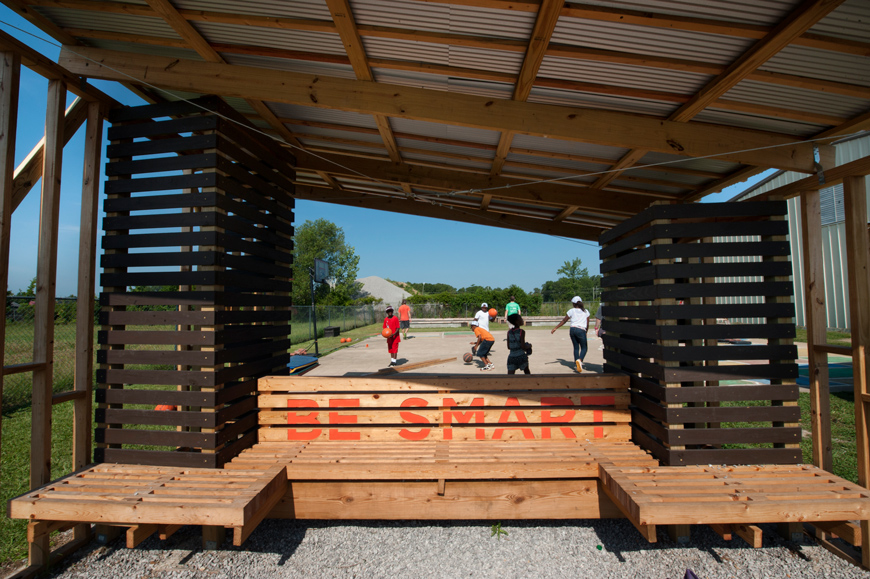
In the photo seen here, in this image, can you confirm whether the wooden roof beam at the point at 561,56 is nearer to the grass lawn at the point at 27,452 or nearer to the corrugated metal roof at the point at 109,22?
the corrugated metal roof at the point at 109,22

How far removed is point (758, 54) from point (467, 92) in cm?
216

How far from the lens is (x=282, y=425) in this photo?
436cm

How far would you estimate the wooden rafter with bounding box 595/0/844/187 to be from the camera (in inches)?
99.2

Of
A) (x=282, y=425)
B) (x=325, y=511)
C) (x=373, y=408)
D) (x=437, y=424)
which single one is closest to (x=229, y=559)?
(x=325, y=511)

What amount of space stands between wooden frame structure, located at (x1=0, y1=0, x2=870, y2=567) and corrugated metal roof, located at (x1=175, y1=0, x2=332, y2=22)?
0.07 feet

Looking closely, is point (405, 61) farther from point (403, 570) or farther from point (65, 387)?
point (65, 387)

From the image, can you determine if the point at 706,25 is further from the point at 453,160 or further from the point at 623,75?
the point at 453,160

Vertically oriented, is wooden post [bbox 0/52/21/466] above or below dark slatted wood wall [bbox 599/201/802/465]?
above

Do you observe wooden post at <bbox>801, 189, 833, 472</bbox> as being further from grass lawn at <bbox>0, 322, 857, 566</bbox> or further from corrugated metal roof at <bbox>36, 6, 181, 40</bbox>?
corrugated metal roof at <bbox>36, 6, 181, 40</bbox>

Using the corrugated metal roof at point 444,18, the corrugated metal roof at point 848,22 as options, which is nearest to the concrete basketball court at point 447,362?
the corrugated metal roof at point 444,18

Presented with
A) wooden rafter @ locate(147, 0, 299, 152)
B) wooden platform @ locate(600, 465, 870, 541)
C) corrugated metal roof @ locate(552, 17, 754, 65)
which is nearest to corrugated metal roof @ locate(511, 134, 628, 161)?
corrugated metal roof @ locate(552, 17, 754, 65)

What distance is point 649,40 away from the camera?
3000 millimetres

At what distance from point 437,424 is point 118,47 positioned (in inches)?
189

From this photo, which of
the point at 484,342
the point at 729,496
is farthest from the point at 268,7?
the point at 484,342
